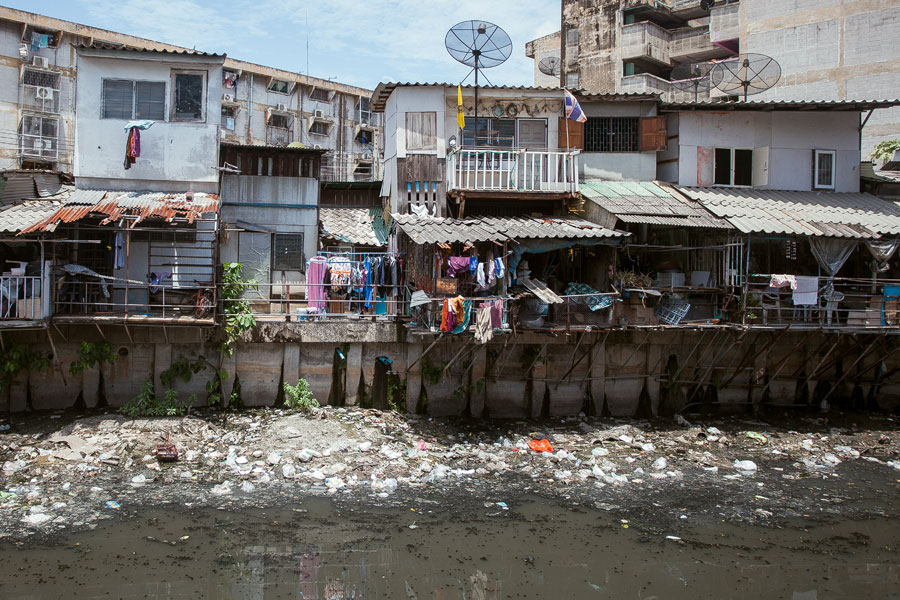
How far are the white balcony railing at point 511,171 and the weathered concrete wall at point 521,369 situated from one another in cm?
406

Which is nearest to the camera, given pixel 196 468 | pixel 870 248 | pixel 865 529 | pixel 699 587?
pixel 699 587

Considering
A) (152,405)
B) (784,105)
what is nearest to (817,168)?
(784,105)

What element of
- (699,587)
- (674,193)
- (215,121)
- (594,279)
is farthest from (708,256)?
(215,121)

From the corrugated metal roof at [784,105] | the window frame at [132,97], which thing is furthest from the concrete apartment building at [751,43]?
the window frame at [132,97]

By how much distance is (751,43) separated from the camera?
97.5ft

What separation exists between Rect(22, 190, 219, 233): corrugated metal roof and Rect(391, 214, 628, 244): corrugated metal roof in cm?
481

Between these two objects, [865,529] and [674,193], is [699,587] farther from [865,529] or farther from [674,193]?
[674,193]

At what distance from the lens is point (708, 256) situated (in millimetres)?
17781

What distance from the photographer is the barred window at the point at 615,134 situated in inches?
757

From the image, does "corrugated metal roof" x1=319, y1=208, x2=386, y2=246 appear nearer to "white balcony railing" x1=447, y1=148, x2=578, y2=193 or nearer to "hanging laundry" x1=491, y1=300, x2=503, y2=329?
"white balcony railing" x1=447, y1=148, x2=578, y2=193

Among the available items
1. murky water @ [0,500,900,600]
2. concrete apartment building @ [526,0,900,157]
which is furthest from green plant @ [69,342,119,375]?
concrete apartment building @ [526,0,900,157]

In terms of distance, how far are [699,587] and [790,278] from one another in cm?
948

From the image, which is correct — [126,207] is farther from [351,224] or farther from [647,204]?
[647,204]

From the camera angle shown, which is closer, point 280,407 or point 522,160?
point 280,407
